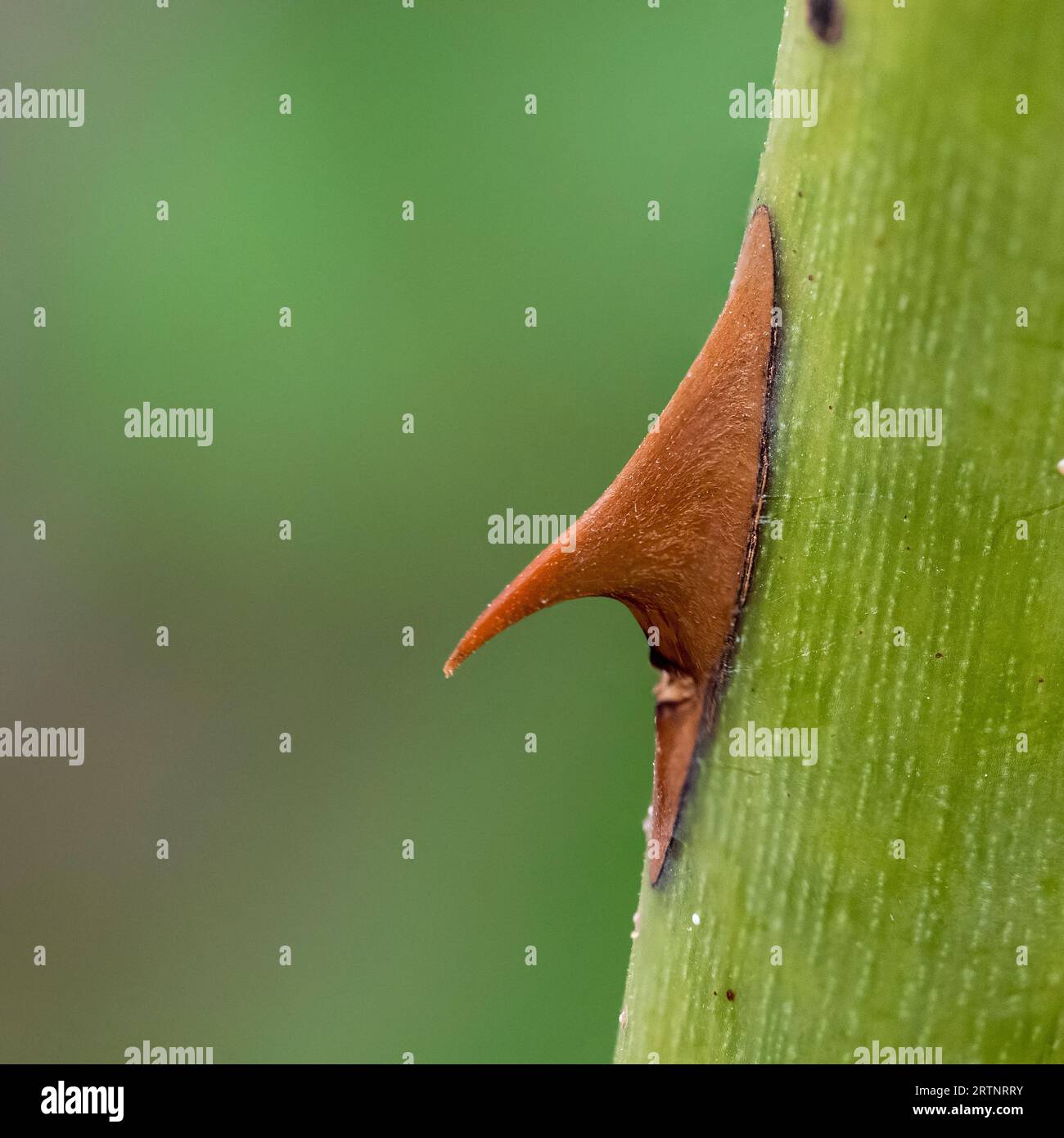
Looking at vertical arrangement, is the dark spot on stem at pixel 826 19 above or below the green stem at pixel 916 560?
above

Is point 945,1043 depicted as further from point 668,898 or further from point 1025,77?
point 1025,77

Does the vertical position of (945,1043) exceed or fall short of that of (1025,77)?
it falls short

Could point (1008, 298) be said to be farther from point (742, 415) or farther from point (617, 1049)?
point (617, 1049)

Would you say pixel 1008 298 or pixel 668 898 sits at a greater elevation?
pixel 1008 298

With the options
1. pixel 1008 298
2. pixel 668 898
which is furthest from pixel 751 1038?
pixel 1008 298

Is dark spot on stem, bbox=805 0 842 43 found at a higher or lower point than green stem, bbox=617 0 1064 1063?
higher

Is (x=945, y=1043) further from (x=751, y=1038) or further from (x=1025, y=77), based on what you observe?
(x=1025, y=77)
